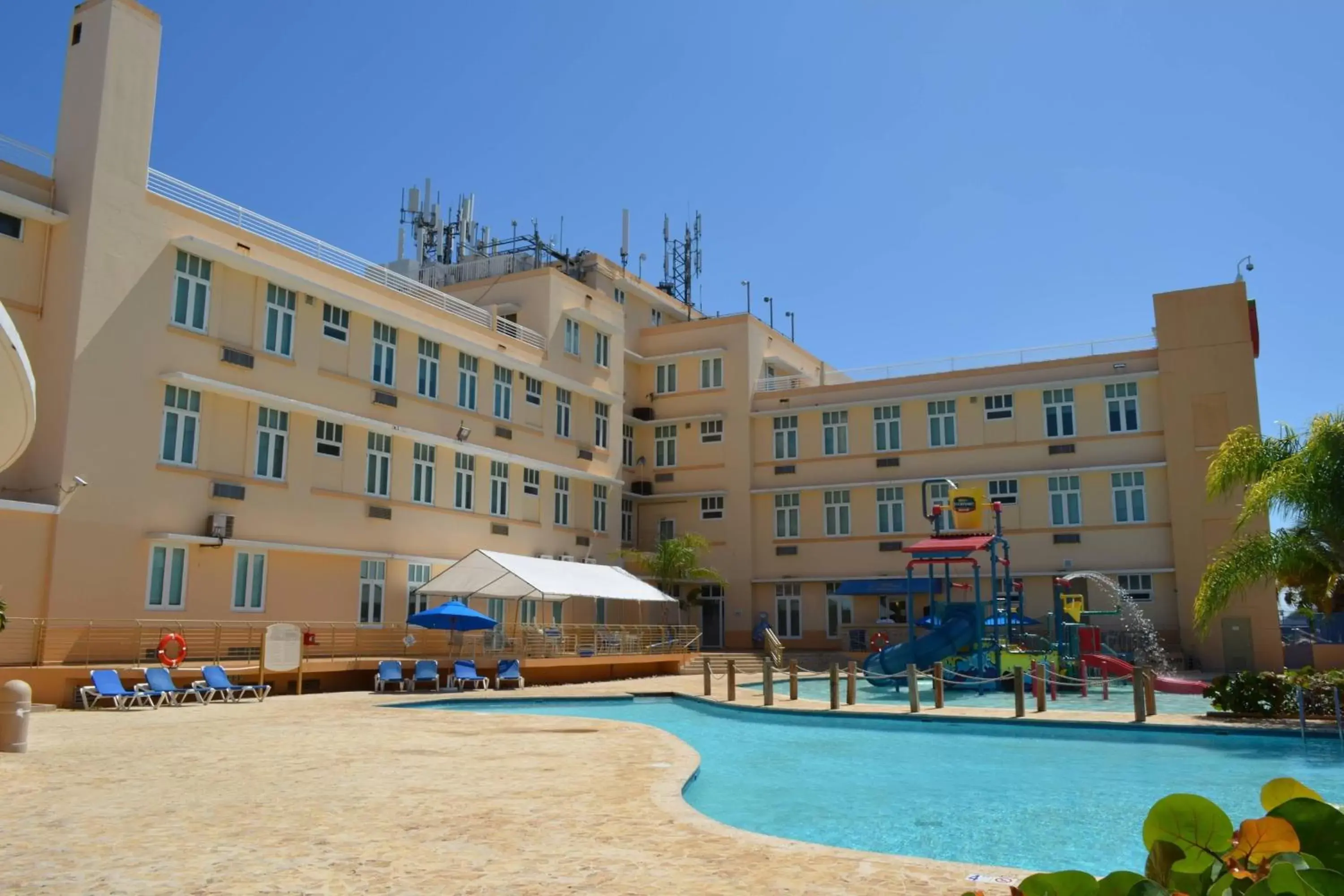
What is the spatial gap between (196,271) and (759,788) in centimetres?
1851

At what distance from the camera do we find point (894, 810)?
1118 cm

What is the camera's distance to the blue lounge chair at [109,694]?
1908 cm

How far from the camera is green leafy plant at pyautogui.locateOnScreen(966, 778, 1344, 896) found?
1684 millimetres

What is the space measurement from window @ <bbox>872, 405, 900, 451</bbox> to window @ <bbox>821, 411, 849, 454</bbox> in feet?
3.34

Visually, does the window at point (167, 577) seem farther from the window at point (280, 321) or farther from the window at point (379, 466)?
the window at point (379, 466)

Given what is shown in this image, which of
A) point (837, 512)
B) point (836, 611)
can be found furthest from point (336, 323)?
point (836, 611)

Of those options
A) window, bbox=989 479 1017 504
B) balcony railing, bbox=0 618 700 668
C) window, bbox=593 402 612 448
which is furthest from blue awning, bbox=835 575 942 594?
window, bbox=593 402 612 448

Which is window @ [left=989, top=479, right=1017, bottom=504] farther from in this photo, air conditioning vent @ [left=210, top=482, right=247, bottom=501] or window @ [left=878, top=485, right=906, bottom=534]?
air conditioning vent @ [left=210, top=482, right=247, bottom=501]

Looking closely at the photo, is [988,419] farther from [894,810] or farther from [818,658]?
[894,810]

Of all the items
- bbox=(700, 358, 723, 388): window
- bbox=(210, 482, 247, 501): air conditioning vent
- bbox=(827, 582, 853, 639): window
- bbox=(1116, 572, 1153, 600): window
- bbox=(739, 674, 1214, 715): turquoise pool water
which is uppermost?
bbox=(700, 358, 723, 388): window

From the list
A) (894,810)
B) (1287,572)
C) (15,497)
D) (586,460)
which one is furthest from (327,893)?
(586,460)

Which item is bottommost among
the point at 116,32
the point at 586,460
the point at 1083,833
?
the point at 1083,833

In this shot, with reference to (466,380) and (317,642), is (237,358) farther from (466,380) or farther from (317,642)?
(466,380)

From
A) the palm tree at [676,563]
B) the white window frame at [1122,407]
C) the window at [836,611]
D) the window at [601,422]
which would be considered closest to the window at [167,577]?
the window at [601,422]
